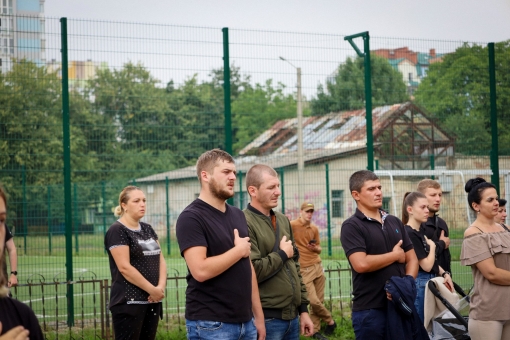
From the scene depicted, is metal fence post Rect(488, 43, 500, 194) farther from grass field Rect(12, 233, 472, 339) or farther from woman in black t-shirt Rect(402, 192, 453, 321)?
woman in black t-shirt Rect(402, 192, 453, 321)

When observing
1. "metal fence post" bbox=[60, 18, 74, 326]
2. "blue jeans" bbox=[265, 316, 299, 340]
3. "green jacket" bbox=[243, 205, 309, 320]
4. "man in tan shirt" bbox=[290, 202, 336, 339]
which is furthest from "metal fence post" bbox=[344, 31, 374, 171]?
"blue jeans" bbox=[265, 316, 299, 340]

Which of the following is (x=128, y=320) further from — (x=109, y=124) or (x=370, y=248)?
(x=109, y=124)

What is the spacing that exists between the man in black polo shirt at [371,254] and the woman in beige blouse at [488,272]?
59 cm

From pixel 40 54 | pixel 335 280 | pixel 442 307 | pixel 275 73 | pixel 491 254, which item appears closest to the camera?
pixel 491 254

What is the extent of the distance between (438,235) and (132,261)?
3677 mm

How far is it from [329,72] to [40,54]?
454 cm

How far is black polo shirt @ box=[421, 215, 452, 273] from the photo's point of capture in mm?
8391

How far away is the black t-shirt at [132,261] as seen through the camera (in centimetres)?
680

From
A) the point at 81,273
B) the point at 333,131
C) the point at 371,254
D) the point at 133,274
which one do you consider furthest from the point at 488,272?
the point at 81,273

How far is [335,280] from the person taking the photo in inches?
667

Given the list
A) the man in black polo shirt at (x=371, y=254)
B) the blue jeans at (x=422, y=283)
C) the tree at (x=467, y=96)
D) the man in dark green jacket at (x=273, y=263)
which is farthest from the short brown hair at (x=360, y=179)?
the tree at (x=467, y=96)

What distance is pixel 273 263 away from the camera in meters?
5.60

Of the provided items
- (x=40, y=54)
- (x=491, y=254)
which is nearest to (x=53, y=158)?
(x=40, y=54)

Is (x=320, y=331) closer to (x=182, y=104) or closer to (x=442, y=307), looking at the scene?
(x=442, y=307)
